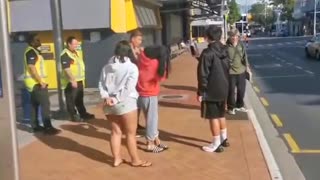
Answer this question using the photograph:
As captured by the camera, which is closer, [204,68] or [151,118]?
[204,68]

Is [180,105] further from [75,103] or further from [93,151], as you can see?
[93,151]

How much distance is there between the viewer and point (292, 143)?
361 inches

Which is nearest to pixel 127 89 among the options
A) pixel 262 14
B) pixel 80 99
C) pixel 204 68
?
pixel 204 68

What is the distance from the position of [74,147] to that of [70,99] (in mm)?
2383

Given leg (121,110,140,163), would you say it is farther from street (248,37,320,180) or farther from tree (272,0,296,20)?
tree (272,0,296,20)

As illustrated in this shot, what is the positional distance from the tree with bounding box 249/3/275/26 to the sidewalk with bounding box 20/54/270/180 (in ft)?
502

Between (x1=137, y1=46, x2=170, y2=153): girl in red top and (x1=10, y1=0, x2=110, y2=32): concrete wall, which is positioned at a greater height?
(x1=10, y1=0, x2=110, y2=32): concrete wall

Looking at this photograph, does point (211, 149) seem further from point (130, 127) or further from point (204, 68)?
point (130, 127)

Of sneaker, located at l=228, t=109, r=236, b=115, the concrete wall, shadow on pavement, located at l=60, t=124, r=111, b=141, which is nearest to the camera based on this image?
shadow on pavement, located at l=60, t=124, r=111, b=141

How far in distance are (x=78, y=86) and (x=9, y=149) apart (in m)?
6.99

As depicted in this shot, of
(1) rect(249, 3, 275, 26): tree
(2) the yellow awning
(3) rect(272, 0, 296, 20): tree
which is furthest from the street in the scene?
(1) rect(249, 3, 275, 26): tree

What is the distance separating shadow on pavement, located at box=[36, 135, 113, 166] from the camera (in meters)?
7.74

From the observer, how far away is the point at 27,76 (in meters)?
9.55

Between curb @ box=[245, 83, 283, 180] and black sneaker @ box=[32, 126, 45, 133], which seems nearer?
curb @ box=[245, 83, 283, 180]
